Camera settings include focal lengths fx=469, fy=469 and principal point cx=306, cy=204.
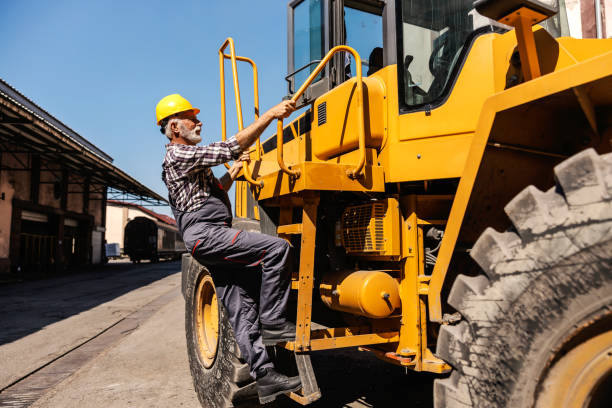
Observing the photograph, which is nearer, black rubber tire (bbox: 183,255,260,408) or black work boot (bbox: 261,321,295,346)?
black work boot (bbox: 261,321,295,346)

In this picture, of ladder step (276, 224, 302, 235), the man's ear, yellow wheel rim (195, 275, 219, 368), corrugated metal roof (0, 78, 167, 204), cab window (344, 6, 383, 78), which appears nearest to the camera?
ladder step (276, 224, 302, 235)

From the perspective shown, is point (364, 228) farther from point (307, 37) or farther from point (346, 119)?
point (307, 37)

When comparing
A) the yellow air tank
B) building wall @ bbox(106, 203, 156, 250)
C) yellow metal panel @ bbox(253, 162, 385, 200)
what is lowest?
the yellow air tank

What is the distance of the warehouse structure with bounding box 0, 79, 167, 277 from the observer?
736 inches

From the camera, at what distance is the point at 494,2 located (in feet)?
6.46

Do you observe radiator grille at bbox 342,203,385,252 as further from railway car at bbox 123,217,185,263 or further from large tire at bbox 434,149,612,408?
railway car at bbox 123,217,185,263

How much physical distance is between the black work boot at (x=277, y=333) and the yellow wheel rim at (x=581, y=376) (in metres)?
1.62

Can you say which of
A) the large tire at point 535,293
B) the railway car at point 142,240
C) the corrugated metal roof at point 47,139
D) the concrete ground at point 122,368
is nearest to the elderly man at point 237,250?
the concrete ground at point 122,368

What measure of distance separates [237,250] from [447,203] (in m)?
1.40

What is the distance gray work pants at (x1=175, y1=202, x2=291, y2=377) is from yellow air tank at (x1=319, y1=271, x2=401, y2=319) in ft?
→ 1.31

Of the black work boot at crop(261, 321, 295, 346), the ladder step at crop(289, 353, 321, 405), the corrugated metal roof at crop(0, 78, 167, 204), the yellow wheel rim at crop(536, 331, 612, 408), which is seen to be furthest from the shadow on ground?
A: the yellow wheel rim at crop(536, 331, 612, 408)

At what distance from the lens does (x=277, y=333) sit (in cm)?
305

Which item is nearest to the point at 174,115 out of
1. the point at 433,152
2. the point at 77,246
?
the point at 433,152

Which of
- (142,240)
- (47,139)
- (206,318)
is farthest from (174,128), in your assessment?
(142,240)
